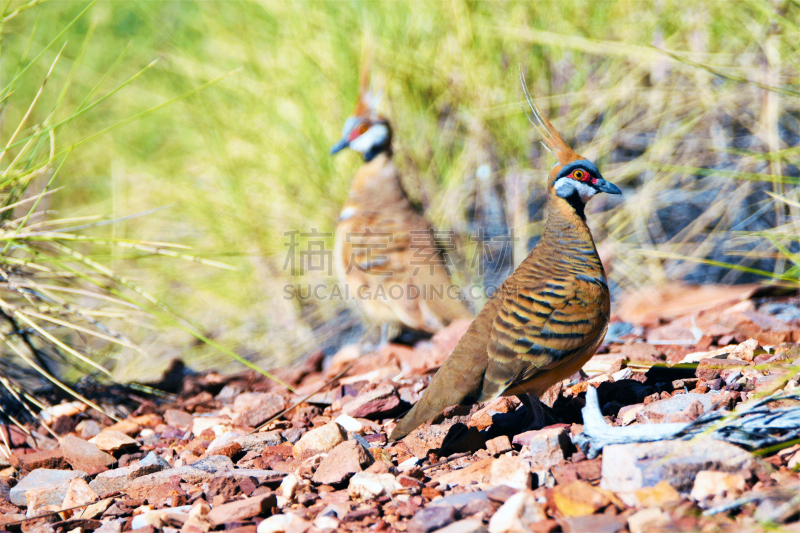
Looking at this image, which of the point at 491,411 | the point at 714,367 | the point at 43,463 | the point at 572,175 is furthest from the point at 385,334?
the point at 714,367

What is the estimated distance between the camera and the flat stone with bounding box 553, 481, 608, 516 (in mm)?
1660

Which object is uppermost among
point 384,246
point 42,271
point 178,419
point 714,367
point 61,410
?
point 42,271

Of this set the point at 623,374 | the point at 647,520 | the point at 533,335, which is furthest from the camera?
the point at 623,374

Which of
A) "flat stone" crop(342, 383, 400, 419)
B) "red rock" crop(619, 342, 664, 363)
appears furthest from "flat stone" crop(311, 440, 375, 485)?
"red rock" crop(619, 342, 664, 363)

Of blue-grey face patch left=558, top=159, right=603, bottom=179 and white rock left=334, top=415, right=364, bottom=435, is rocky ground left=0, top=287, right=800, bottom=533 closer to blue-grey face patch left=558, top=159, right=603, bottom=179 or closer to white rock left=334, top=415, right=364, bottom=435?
white rock left=334, top=415, right=364, bottom=435

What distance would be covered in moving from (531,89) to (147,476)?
359 cm

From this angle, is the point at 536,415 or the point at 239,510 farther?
the point at 536,415

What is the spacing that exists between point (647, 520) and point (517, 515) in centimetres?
32

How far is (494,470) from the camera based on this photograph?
6.43 ft

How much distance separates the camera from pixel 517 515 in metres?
1.64

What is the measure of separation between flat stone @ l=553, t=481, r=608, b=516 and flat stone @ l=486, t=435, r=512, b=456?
1.44ft

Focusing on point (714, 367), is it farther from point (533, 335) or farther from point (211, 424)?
point (211, 424)

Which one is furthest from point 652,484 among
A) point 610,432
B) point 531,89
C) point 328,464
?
point 531,89

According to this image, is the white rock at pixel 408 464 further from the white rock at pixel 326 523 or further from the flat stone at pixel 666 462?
the flat stone at pixel 666 462
